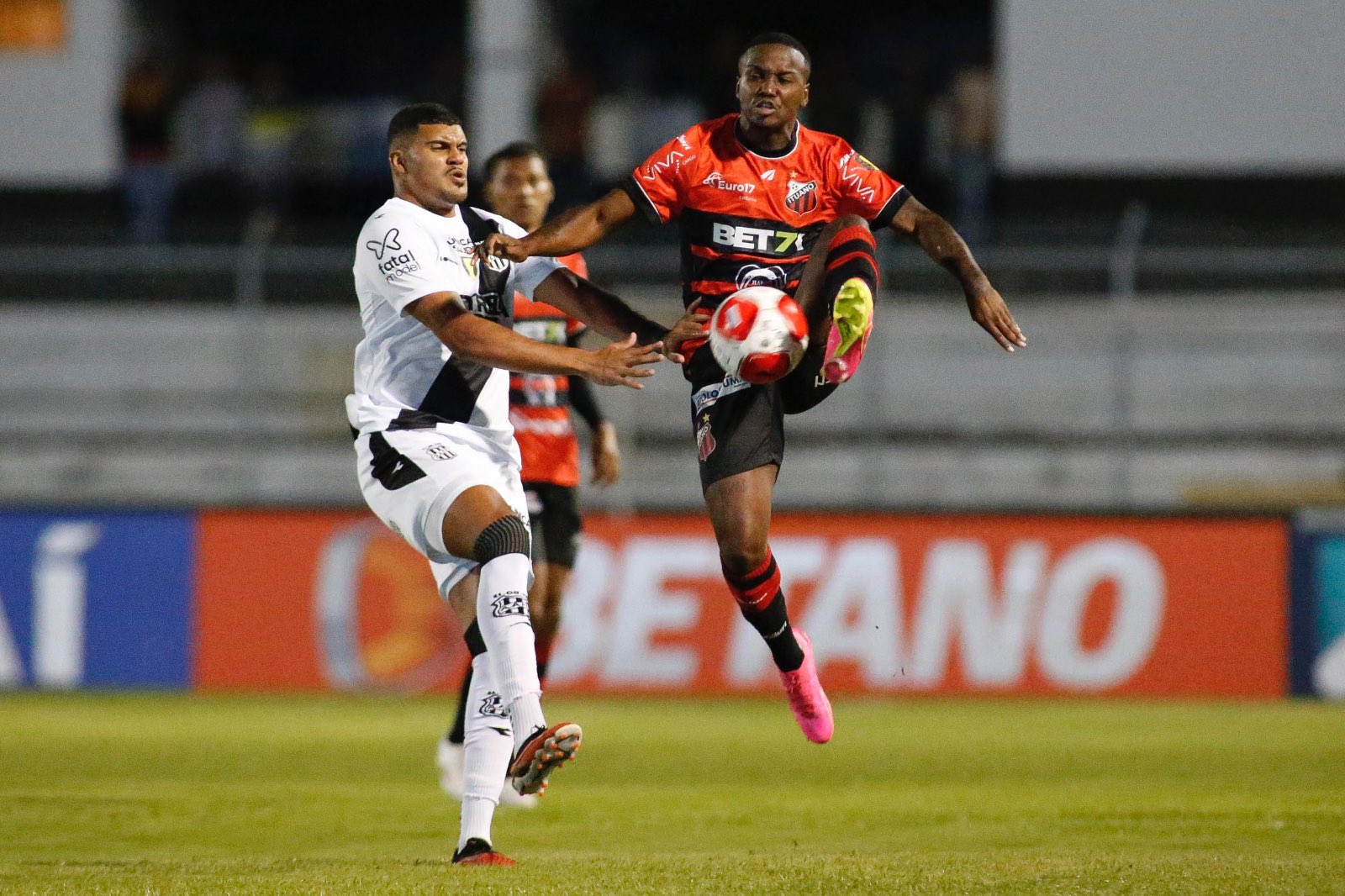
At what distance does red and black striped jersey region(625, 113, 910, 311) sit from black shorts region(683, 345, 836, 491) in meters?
0.27

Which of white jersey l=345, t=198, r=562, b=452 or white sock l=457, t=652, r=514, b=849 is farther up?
white jersey l=345, t=198, r=562, b=452

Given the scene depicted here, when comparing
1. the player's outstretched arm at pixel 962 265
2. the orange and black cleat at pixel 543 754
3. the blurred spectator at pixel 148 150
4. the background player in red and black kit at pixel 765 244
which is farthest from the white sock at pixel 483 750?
the blurred spectator at pixel 148 150

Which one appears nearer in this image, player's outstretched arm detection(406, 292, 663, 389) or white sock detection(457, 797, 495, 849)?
player's outstretched arm detection(406, 292, 663, 389)

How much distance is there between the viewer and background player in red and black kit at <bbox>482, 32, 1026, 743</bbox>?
265 inches

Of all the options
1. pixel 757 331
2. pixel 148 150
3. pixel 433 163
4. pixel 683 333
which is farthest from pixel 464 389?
pixel 148 150

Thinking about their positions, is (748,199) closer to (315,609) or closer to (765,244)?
(765,244)

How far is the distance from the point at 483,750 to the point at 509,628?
1.48 ft

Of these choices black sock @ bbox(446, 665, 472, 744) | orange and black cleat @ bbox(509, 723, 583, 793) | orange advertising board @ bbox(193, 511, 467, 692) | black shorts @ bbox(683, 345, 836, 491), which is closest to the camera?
orange and black cleat @ bbox(509, 723, 583, 793)

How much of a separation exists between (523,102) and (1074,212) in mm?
5607

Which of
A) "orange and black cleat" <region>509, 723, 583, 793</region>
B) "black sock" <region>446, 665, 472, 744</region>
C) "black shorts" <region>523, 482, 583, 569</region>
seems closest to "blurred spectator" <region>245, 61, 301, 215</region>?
"black shorts" <region>523, 482, 583, 569</region>

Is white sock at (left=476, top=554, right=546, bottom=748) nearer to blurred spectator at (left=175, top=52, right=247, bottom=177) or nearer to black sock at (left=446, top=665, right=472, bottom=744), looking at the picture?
black sock at (left=446, top=665, right=472, bottom=744)

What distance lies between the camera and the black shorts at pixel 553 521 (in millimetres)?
8664

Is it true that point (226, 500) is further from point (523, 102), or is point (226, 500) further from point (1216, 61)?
point (1216, 61)

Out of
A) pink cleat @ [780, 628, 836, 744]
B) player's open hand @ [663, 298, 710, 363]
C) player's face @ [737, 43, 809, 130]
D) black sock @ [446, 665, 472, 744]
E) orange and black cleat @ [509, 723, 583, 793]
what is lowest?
black sock @ [446, 665, 472, 744]
